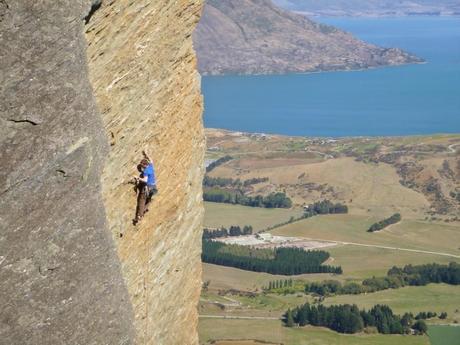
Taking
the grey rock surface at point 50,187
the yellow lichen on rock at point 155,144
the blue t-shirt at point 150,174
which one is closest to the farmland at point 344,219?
the yellow lichen on rock at point 155,144

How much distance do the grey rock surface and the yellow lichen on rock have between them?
3.67ft

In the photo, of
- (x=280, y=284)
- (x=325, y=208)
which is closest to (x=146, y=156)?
(x=280, y=284)

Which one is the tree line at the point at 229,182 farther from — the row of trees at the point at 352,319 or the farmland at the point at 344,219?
the row of trees at the point at 352,319

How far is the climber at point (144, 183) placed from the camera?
7.69 m

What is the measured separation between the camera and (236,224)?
8981 cm

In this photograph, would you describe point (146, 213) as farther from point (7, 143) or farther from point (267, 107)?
point (267, 107)

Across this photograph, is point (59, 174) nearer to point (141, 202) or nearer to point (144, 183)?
point (144, 183)

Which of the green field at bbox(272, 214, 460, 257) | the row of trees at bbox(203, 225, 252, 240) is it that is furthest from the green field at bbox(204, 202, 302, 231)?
the green field at bbox(272, 214, 460, 257)

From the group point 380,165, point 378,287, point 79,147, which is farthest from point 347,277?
point 79,147

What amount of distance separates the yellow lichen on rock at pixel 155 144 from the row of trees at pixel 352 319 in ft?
150

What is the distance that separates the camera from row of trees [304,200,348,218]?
305ft

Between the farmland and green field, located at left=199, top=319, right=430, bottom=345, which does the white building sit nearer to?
the farmland

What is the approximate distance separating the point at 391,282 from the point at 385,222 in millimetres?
20153

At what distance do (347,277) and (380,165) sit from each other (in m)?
43.8
